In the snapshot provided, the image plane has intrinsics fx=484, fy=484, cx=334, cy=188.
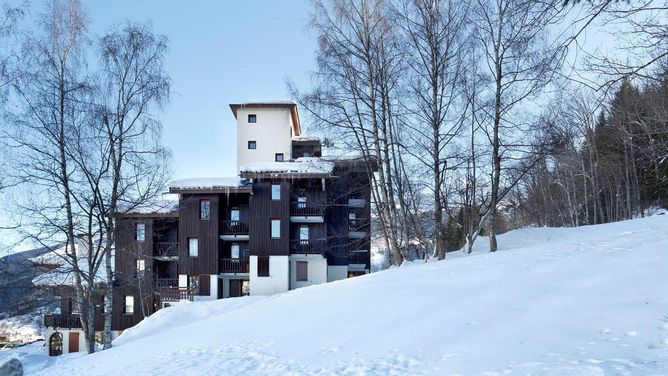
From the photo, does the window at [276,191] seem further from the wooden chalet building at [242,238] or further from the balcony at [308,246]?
the balcony at [308,246]

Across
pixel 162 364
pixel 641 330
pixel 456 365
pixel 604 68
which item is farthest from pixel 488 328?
pixel 162 364

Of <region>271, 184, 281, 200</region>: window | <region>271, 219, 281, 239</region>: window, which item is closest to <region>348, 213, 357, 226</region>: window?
<region>271, 219, 281, 239</region>: window

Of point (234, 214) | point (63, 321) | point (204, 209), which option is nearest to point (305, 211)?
point (234, 214)

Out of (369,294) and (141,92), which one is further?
(141,92)

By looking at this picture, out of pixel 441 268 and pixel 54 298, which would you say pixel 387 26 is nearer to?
pixel 441 268

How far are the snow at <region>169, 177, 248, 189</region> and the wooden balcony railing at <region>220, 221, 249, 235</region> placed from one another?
8.47 ft

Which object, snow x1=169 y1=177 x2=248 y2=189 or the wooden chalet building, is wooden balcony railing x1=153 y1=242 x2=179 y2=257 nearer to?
the wooden chalet building

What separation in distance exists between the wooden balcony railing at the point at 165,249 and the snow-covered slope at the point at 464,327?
18648mm

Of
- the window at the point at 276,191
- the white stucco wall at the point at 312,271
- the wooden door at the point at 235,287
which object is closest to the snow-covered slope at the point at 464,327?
the window at the point at 276,191

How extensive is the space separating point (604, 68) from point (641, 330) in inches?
121

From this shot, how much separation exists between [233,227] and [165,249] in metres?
4.58

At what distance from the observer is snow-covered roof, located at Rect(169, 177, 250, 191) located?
27.7 metres

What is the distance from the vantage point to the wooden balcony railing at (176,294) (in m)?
27.1

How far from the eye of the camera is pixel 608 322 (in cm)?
604
